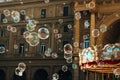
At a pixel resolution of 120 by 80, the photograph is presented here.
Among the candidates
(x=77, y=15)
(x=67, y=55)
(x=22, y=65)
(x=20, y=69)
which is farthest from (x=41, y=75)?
(x=77, y=15)

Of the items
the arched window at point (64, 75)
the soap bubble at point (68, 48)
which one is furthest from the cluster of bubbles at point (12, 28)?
the arched window at point (64, 75)

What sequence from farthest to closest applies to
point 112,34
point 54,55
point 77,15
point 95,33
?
point 54,55 < point 112,34 < point 77,15 < point 95,33

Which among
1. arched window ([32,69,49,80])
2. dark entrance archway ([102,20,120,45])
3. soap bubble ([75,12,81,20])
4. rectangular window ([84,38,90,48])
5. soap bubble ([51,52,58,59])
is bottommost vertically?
arched window ([32,69,49,80])

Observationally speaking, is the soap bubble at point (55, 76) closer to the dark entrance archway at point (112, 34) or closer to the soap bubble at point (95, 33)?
the dark entrance archway at point (112, 34)

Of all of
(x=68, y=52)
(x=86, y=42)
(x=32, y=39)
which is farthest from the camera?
(x=68, y=52)

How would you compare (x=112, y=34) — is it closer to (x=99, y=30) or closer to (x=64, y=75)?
(x=99, y=30)

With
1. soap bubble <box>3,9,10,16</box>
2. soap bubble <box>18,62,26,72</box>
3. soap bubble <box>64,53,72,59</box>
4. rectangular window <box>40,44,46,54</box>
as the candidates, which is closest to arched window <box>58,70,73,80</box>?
soap bubble <box>64,53,72,59</box>

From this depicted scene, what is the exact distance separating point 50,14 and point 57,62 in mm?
7702

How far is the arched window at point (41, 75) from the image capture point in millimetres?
55438

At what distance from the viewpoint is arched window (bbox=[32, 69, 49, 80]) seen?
55438mm

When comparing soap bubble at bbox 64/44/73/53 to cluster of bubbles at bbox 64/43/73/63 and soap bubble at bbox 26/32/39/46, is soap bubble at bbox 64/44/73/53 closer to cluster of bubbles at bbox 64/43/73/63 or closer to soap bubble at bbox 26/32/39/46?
cluster of bubbles at bbox 64/43/73/63

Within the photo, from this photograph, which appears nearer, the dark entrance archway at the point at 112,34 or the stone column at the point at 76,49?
the stone column at the point at 76,49

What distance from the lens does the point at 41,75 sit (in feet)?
→ 184

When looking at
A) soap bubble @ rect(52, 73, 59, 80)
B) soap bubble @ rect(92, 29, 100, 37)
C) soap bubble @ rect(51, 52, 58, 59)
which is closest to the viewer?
soap bubble @ rect(92, 29, 100, 37)
